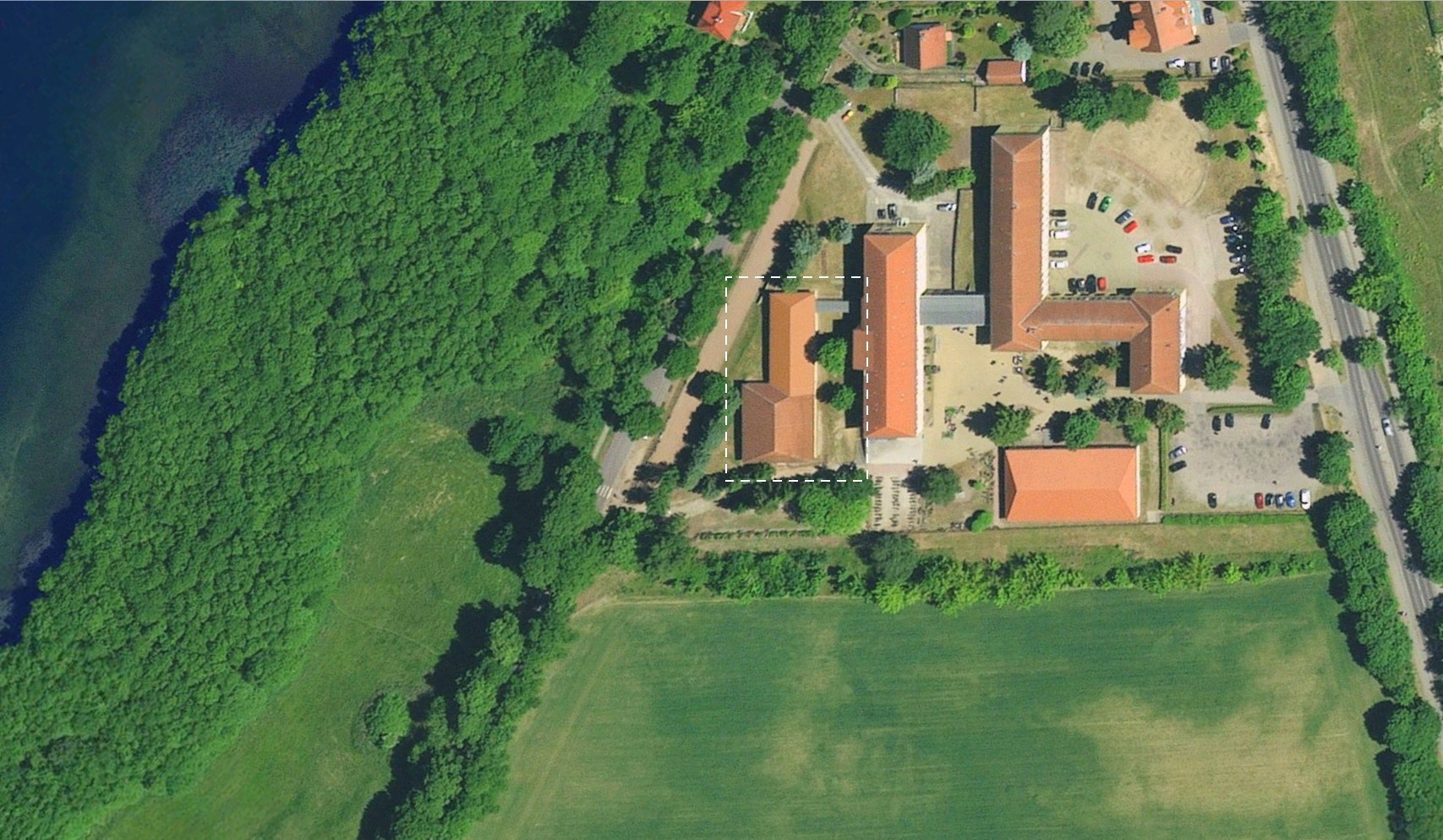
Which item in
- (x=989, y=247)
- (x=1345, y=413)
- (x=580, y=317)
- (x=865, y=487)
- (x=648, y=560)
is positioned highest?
(x=989, y=247)

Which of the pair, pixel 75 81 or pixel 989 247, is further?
pixel 75 81

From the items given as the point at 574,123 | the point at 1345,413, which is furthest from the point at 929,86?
the point at 1345,413

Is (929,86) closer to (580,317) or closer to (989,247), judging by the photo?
(989,247)

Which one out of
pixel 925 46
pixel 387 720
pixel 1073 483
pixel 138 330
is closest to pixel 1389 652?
pixel 1073 483

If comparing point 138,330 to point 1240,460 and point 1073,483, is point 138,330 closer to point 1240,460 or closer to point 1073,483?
point 1073,483

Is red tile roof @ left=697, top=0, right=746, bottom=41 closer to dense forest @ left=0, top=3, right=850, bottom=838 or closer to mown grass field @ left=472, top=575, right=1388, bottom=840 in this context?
dense forest @ left=0, top=3, right=850, bottom=838

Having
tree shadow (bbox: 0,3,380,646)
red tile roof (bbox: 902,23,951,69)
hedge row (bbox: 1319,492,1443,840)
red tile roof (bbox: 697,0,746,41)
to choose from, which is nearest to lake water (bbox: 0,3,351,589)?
tree shadow (bbox: 0,3,380,646)

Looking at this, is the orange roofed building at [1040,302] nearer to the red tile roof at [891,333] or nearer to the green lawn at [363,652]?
the red tile roof at [891,333]

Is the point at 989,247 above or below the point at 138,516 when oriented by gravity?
above
